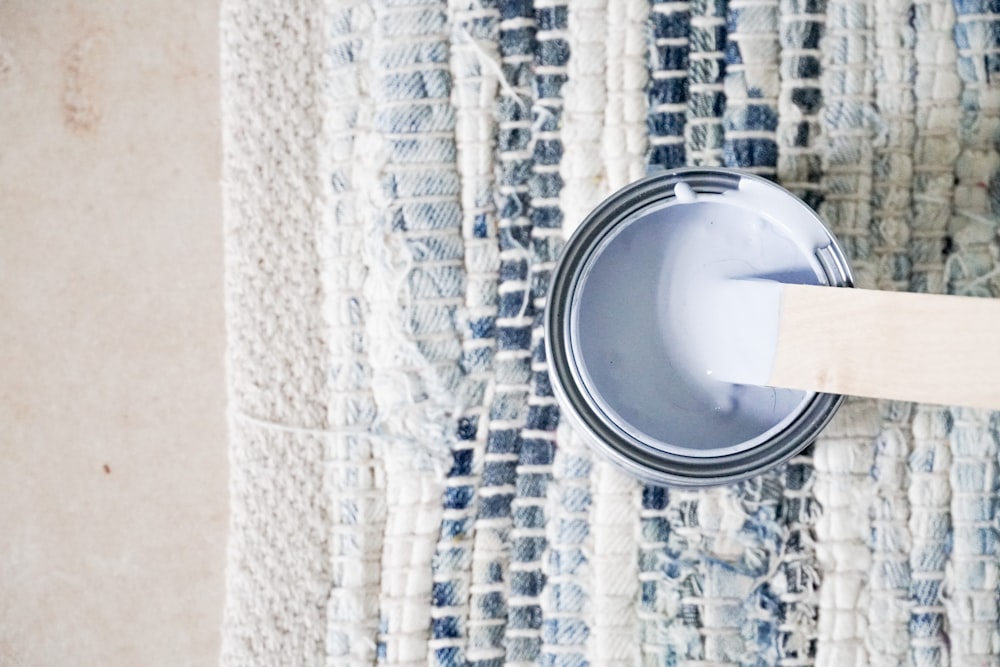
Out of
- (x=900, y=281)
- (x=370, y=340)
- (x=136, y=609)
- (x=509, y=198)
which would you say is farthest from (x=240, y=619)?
(x=900, y=281)

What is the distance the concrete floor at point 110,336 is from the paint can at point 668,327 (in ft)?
0.81

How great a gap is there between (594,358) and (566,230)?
0.32ft

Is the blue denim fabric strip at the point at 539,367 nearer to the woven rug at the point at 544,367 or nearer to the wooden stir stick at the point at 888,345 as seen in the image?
the woven rug at the point at 544,367

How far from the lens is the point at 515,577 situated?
0.56 metres

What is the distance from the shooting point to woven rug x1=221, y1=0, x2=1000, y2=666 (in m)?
0.55

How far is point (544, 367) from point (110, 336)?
0.29 m

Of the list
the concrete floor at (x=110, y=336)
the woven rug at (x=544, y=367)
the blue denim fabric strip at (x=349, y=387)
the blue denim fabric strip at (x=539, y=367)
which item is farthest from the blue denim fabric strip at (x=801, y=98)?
the concrete floor at (x=110, y=336)

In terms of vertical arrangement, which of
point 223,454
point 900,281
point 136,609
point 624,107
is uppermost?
point 624,107

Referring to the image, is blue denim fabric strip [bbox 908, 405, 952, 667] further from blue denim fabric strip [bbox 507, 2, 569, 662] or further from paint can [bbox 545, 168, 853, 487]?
blue denim fabric strip [bbox 507, 2, 569, 662]

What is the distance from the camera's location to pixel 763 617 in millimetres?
553

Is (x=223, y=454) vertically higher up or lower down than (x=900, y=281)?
lower down

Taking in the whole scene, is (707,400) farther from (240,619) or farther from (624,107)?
(240,619)

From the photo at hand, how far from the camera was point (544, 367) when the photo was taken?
→ 1.85ft

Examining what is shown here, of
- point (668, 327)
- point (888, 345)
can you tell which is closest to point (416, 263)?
point (668, 327)
